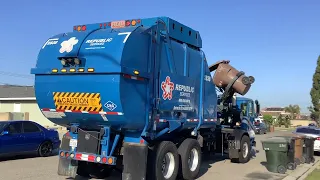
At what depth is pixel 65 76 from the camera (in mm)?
7941

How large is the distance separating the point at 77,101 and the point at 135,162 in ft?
5.83

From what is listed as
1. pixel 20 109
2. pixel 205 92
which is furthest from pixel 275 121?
pixel 205 92

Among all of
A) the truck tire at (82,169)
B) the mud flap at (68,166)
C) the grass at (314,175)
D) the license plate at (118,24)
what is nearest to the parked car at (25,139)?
the truck tire at (82,169)

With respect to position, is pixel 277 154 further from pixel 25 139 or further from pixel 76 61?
pixel 25 139

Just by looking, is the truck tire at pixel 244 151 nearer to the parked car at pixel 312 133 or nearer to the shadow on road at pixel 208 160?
the shadow on road at pixel 208 160

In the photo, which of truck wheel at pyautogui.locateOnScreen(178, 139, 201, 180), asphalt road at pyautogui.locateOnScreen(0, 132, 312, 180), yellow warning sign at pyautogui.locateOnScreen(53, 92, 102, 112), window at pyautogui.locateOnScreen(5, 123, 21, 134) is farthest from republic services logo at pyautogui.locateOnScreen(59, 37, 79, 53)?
window at pyautogui.locateOnScreen(5, 123, 21, 134)

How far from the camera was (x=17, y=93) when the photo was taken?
40688mm

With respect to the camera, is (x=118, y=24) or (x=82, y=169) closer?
(x=118, y=24)

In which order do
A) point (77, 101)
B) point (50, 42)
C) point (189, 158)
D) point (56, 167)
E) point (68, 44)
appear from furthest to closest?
point (56, 167) < point (189, 158) < point (50, 42) < point (68, 44) < point (77, 101)

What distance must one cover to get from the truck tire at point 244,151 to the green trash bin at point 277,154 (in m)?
1.71

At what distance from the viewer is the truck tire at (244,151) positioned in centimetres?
1397

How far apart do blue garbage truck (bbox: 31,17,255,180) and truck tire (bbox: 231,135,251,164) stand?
14.1 ft

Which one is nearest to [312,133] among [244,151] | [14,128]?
[244,151]

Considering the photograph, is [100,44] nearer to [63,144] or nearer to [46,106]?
[46,106]
